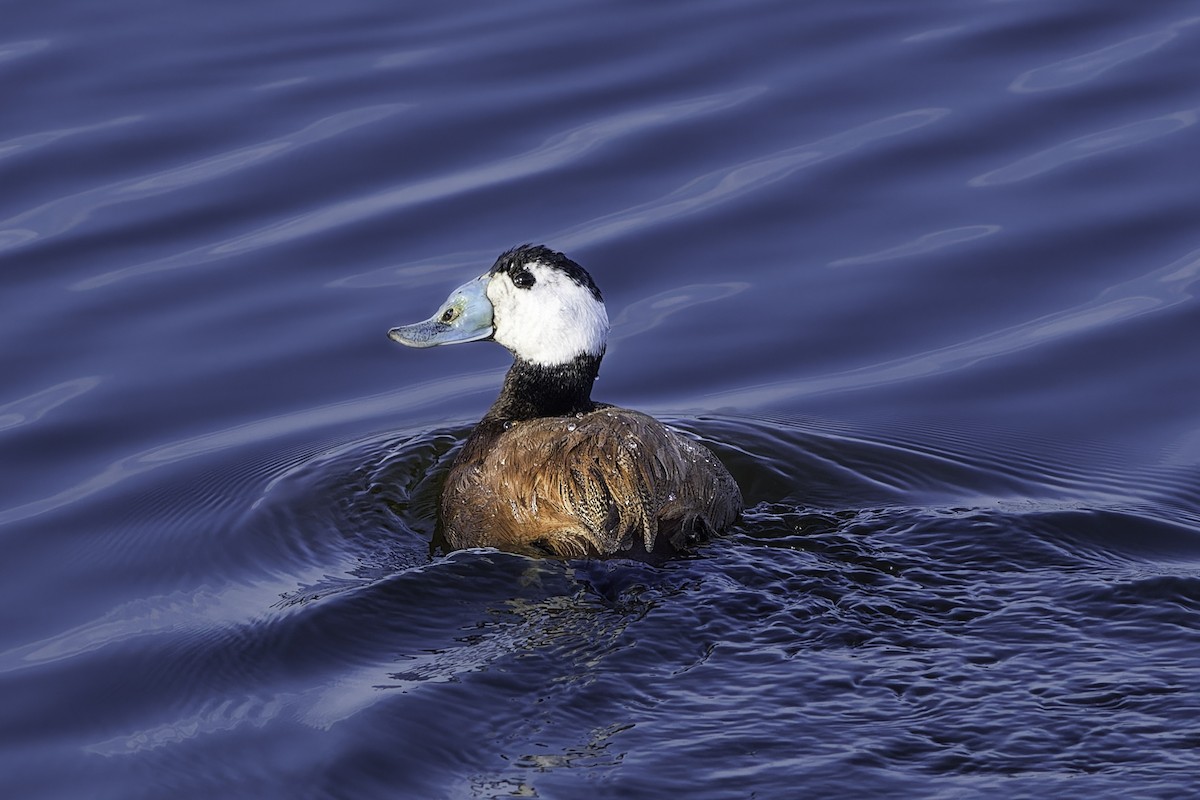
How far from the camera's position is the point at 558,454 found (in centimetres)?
741

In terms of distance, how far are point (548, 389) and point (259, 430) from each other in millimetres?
1756

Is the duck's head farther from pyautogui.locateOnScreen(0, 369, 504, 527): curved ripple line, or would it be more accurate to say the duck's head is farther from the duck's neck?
pyautogui.locateOnScreen(0, 369, 504, 527): curved ripple line

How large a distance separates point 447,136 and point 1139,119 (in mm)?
4669

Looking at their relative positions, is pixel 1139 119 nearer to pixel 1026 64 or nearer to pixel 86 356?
pixel 1026 64

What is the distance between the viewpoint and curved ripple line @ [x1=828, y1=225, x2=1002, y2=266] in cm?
1055

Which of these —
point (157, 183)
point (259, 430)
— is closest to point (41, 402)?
point (259, 430)

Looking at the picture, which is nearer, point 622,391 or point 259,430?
point 259,430

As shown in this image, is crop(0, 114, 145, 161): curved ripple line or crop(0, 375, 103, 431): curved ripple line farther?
crop(0, 114, 145, 161): curved ripple line

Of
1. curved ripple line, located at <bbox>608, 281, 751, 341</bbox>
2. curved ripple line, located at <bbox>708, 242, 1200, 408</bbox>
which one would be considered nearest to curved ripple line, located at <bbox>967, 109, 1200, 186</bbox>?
curved ripple line, located at <bbox>708, 242, 1200, 408</bbox>

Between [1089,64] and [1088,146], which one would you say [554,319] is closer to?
[1088,146]

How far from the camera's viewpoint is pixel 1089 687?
247 inches

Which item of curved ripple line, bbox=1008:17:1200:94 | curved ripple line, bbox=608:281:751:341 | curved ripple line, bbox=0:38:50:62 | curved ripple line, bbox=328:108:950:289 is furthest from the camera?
curved ripple line, bbox=0:38:50:62

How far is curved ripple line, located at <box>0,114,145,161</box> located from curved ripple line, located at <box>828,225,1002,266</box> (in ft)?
16.9

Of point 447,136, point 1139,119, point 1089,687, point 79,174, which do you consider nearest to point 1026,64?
point 1139,119
